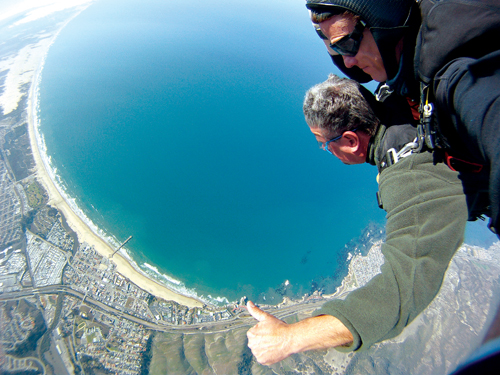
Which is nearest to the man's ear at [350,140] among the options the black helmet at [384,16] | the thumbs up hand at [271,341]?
the black helmet at [384,16]

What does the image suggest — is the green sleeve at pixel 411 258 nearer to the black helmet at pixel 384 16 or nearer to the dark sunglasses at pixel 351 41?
the black helmet at pixel 384 16

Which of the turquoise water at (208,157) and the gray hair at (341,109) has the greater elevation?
the gray hair at (341,109)

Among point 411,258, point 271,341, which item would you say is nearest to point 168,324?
point 271,341

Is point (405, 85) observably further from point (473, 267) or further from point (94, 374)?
point (473, 267)

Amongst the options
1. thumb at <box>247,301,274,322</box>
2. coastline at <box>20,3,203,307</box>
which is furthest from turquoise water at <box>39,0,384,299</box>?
thumb at <box>247,301,274,322</box>

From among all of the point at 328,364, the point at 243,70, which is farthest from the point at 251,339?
the point at 243,70

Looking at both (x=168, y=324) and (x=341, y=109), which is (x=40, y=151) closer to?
(x=168, y=324)
